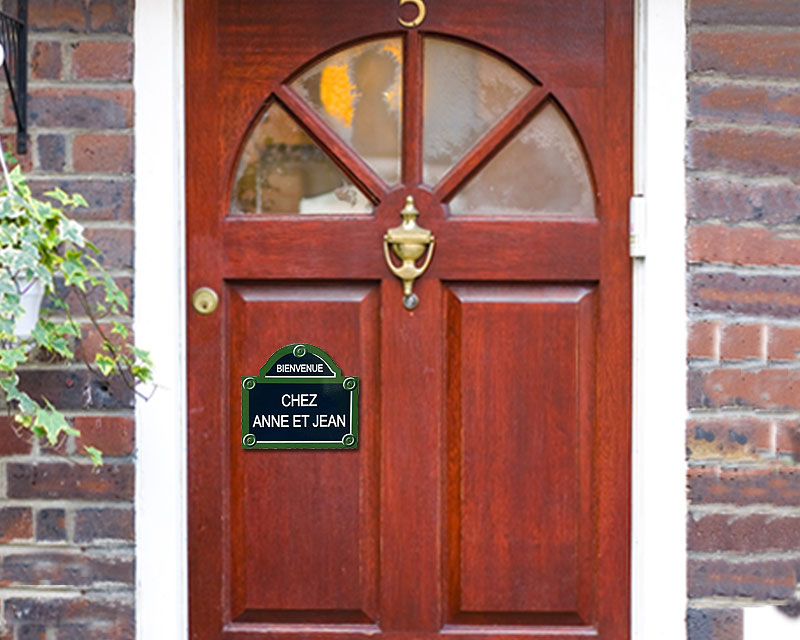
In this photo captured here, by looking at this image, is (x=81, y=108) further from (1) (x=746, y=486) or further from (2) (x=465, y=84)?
(1) (x=746, y=486)

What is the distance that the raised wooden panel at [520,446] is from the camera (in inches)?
94.2

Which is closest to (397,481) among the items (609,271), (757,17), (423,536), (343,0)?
(423,536)

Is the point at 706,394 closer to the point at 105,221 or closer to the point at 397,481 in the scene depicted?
the point at 397,481

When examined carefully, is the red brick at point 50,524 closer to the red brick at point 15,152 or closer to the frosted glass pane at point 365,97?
the red brick at point 15,152

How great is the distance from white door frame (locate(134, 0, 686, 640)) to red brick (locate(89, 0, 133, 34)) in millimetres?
19

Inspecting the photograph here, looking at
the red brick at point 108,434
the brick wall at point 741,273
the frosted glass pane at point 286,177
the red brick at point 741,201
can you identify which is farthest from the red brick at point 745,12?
the red brick at point 108,434

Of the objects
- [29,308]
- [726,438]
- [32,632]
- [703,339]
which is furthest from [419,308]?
[32,632]

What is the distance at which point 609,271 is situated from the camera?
2389mm

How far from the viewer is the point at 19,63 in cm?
229

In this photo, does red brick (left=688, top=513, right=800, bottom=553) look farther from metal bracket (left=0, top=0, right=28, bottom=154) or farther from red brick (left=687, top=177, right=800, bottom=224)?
metal bracket (left=0, top=0, right=28, bottom=154)

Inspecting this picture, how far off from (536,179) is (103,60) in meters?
0.99

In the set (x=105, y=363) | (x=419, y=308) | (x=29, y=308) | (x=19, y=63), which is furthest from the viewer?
(x=419, y=308)

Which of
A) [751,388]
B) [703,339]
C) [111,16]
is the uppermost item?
[111,16]

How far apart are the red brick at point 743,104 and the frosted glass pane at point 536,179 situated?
0.28m
